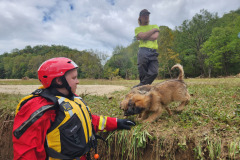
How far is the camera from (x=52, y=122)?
226 cm

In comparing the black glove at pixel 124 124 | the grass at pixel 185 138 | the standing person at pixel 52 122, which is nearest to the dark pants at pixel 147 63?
the grass at pixel 185 138

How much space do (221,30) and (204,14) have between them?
1342 cm

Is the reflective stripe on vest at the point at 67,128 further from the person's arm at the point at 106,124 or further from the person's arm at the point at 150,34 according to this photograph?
the person's arm at the point at 150,34

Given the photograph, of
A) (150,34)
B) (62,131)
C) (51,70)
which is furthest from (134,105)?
(150,34)

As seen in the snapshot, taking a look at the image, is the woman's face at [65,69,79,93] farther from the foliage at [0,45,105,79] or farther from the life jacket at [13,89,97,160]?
the foliage at [0,45,105,79]

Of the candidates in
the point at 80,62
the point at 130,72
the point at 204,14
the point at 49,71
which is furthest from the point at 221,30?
the point at 49,71

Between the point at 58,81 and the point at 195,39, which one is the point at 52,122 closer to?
the point at 58,81

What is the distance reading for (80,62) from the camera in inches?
1890

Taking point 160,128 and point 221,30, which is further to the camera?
point 221,30

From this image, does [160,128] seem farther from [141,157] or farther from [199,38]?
[199,38]

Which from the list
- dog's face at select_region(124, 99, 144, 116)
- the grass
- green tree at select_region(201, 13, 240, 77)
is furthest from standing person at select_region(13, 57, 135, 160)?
green tree at select_region(201, 13, 240, 77)

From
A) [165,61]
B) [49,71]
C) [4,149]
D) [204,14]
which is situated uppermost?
[204,14]

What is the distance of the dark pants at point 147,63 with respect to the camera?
5758 millimetres

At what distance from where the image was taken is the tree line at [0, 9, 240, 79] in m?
36.8
